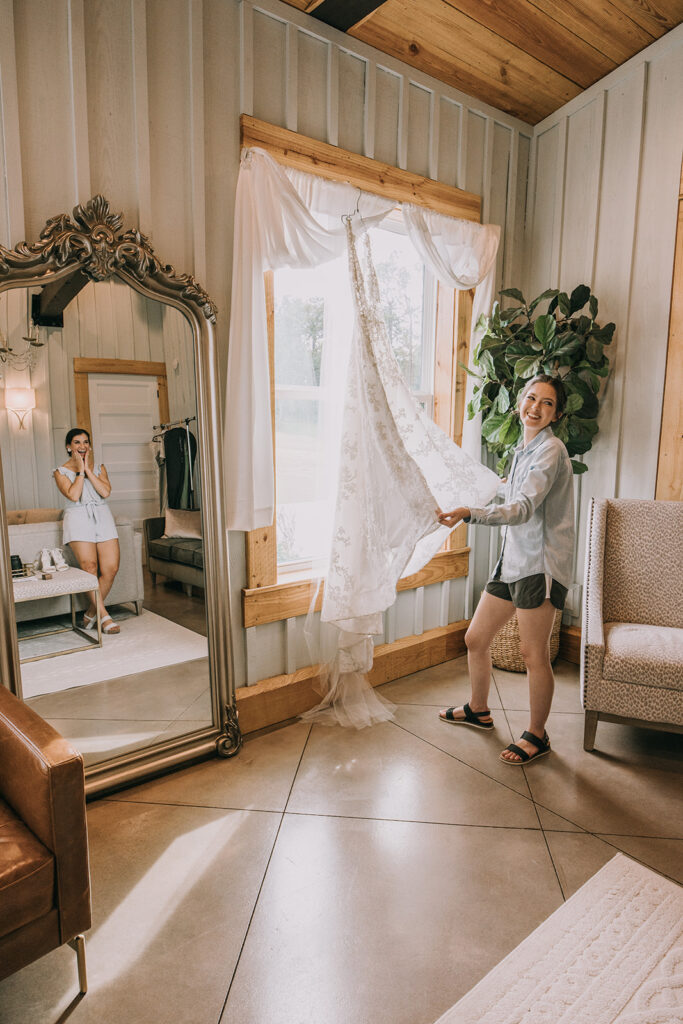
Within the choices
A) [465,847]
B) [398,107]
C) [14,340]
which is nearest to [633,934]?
[465,847]

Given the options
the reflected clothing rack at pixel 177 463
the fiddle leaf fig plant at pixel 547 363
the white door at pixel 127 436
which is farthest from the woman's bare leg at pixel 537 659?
the white door at pixel 127 436

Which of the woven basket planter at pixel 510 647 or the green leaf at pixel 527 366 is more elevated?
the green leaf at pixel 527 366

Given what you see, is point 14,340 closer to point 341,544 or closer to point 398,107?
point 341,544

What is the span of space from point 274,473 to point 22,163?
1416mm

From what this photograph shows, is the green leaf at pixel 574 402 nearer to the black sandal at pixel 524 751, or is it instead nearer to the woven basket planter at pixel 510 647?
A: the woven basket planter at pixel 510 647

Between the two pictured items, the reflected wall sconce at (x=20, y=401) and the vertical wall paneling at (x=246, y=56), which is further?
the vertical wall paneling at (x=246, y=56)

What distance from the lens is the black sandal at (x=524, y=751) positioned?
251 centimetres

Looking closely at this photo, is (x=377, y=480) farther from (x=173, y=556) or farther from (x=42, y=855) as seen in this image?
(x=42, y=855)

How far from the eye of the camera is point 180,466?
92.6 inches

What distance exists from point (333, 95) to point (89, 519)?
85.0 inches

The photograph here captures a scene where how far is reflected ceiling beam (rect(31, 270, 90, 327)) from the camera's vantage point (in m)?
2.02

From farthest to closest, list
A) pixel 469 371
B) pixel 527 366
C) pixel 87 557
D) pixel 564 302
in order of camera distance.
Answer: pixel 469 371
pixel 564 302
pixel 527 366
pixel 87 557

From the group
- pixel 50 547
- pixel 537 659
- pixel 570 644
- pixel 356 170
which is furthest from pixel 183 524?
pixel 570 644

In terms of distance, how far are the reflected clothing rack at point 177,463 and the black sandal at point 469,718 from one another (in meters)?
1.55
